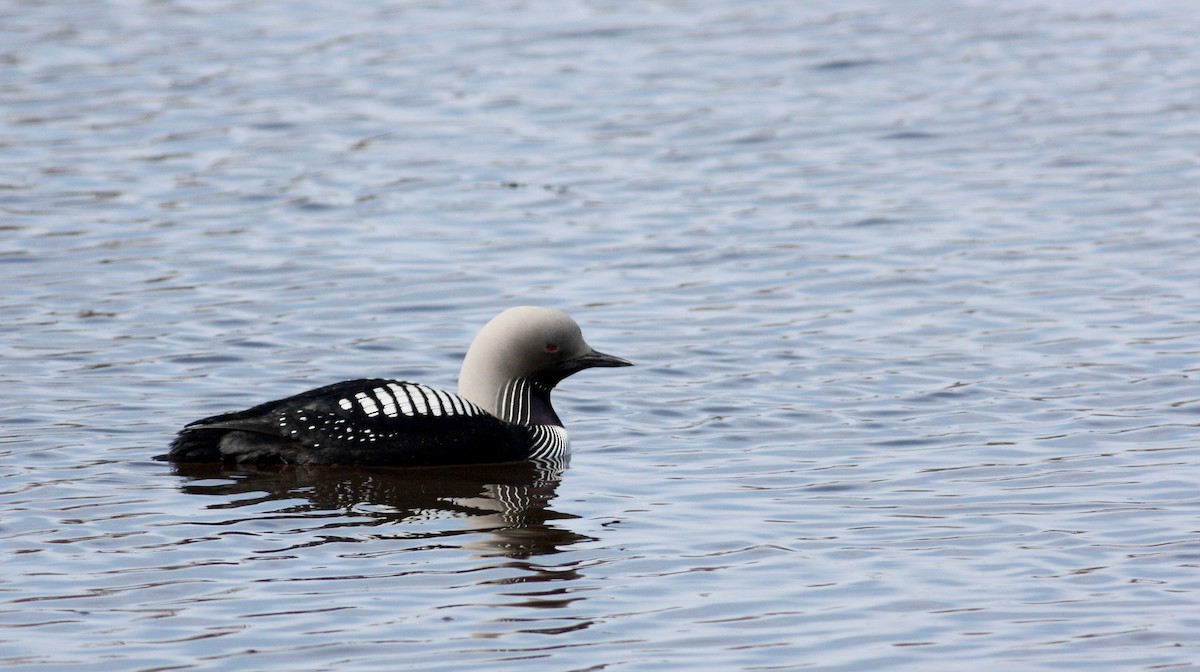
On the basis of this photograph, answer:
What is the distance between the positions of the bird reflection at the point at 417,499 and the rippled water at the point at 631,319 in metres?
0.03

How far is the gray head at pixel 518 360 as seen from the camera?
787cm

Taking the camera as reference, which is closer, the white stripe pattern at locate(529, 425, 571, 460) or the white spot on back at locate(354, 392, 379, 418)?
the white spot on back at locate(354, 392, 379, 418)

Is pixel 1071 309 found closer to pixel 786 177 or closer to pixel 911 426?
pixel 911 426

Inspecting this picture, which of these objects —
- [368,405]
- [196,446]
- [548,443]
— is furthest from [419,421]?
[196,446]

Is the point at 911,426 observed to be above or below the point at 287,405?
below

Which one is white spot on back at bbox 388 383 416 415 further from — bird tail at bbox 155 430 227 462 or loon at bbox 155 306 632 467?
bird tail at bbox 155 430 227 462

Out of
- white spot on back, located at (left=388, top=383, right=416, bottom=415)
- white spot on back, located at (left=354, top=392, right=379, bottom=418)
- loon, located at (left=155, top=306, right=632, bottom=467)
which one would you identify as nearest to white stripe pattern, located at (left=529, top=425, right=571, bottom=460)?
loon, located at (left=155, top=306, right=632, bottom=467)

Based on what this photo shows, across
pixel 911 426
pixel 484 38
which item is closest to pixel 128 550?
pixel 911 426

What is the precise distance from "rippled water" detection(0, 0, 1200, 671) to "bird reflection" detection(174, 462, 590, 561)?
1.2 inches

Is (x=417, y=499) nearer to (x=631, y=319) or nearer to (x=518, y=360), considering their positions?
(x=518, y=360)

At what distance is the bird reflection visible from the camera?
672 cm

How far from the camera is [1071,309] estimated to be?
9883mm

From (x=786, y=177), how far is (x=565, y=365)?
5128 millimetres

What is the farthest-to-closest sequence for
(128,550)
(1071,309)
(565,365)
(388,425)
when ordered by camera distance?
1. (1071,309)
2. (565,365)
3. (388,425)
4. (128,550)
